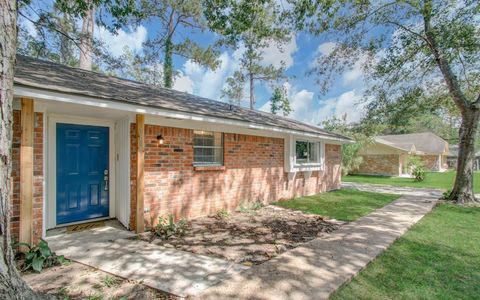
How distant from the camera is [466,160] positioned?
9984 millimetres

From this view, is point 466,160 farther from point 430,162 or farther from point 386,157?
point 430,162

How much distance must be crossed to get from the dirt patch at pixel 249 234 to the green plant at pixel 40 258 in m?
1.52

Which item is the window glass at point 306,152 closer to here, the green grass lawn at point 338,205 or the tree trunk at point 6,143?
the green grass lawn at point 338,205

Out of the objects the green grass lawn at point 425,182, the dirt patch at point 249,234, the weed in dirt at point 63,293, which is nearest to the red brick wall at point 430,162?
the green grass lawn at point 425,182

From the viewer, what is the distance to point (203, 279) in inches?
137

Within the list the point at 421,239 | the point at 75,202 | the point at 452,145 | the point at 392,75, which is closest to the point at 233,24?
the point at 75,202

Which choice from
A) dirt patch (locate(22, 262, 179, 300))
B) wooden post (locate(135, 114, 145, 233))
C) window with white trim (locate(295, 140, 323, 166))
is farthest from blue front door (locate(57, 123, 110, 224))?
window with white trim (locate(295, 140, 323, 166))

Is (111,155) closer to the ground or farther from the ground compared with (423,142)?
closer to the ground

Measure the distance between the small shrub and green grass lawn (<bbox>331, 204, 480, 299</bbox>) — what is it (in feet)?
12.8

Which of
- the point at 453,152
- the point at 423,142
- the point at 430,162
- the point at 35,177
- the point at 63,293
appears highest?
the point at 423,142

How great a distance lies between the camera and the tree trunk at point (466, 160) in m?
9.62

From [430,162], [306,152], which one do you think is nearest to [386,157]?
[430,162]

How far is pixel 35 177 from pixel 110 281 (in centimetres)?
231

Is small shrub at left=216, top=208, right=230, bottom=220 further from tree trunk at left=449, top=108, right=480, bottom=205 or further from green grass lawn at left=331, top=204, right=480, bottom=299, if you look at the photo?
tree trunk at left=449, top=108, right=480, bottom=205
